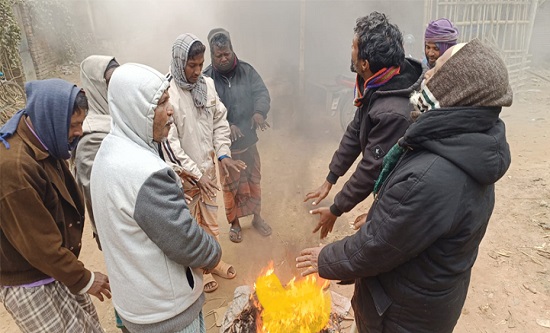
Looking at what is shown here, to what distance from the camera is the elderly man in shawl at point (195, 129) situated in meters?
3.09

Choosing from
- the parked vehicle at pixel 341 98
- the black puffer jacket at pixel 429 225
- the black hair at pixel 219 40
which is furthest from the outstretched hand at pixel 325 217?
the parked vehicle at pixel 341 98

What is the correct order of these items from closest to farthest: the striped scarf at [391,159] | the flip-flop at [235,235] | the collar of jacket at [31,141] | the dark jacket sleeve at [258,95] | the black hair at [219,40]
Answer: the striped scarf at [391,159] → the collar of jacket at [31,141] → the black hair at [219,40] → the dark jacket sleeve at [258,95] → the flip-flop at [235,235]

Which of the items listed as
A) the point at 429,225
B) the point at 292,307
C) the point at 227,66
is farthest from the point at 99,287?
the point at 227,66

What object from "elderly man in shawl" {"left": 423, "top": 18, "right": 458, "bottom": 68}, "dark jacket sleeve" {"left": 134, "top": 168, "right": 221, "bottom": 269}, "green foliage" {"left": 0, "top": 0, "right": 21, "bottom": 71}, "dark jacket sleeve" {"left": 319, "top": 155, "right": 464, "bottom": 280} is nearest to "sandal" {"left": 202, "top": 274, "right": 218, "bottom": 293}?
"dark jacket sleeve" {"left": 134, "top": 168, "right": 221, "bottom": 269}

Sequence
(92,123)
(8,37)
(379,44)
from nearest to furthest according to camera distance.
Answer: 1. (379,44)
2. (92,123)
3. (8,37)

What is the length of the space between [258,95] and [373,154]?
2.25m

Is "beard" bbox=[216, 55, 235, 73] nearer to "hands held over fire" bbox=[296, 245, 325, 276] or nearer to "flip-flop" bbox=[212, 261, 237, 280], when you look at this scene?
"flip-flop" bbox=[212, 261, 237, 280]

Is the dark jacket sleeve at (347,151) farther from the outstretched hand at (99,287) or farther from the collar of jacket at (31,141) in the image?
the collar of jacket at (31,141)

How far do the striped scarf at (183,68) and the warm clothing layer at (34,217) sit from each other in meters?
1.28

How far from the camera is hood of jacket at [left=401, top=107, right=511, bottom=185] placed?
1471 millimetres

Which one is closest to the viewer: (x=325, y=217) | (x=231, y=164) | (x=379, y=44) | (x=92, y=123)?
(x=379, y=44)

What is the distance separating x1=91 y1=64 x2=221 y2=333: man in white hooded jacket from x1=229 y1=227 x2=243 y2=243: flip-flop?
2750 millimetres

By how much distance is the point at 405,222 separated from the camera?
1.58 metres

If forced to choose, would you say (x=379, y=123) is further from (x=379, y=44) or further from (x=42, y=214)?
(x=42, y=214)
